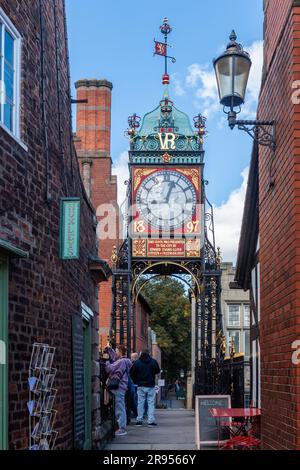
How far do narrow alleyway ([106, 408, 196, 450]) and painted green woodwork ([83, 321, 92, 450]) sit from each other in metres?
1.02

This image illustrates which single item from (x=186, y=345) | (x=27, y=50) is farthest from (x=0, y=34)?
(x=186, y=345)

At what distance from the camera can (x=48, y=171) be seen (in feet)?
27.3

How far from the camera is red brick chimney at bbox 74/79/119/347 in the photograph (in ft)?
105

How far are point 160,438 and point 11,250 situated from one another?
A: 28.3ft

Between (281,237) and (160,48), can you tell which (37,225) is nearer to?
(281,237)

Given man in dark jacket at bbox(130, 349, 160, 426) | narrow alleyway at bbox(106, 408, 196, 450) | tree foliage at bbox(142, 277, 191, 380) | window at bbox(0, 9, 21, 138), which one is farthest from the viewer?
tree foliage at bbox(142, 277, 191, 380)

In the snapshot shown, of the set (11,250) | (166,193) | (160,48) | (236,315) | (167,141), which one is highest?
(160,48)

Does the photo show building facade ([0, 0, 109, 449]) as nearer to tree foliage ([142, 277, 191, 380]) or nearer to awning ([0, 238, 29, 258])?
awning ([0, 238, 29, 258])

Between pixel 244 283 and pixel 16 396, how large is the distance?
7.83 m

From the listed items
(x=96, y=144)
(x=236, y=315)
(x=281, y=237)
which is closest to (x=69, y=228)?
(x=281, y=237)

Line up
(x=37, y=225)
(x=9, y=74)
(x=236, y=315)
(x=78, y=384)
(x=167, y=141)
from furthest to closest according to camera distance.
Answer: (x=236, y=315)
(x=167, y=141)
(x=78, y=384)
(x=37, y=225)
(x=9, y=74)

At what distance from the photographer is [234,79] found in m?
7.67

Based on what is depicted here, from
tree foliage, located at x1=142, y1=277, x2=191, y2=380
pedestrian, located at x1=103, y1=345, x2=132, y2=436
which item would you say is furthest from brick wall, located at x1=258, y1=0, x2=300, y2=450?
tree foliage, located at x1=142, y1=277, x2=191, y2=380

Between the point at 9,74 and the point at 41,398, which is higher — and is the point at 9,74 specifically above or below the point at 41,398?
above
